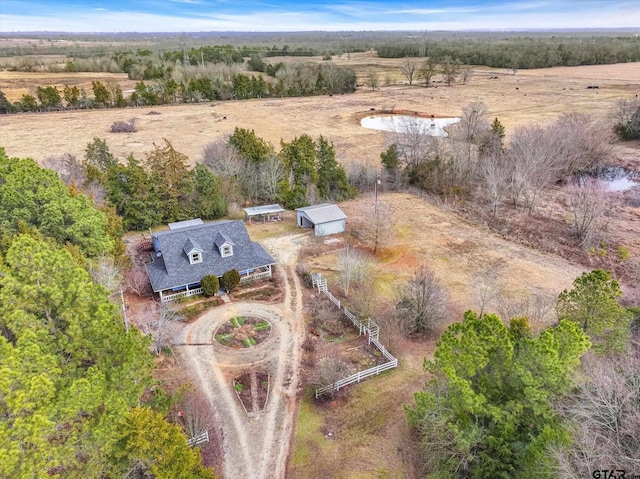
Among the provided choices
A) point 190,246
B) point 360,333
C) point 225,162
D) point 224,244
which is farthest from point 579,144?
point 190,246

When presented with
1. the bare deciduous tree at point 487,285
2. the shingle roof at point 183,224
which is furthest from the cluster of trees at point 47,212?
the bare deciduous tree at point 487,285

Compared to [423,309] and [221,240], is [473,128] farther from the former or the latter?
[221,240]

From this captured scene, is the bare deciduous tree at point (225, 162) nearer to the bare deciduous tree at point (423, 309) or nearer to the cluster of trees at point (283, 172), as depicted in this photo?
the cluster of trees at point (283, 172)

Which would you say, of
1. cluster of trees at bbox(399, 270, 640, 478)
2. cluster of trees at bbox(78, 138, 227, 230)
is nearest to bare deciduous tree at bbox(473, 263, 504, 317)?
cluster of trees at bbox(399, 270, 640, 478)

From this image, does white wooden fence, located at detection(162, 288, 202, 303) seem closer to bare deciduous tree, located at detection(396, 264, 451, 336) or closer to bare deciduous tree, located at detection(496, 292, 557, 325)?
bare deciduous tree, located at detection(396, 264, 451, 336)

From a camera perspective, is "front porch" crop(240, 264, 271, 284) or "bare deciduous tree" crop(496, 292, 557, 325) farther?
"front porch" crop(240, 264, 271, 284)

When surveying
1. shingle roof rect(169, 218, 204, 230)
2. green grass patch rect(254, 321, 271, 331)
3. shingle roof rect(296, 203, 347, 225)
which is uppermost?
shingle roof rect(296, 203, 347, 225)

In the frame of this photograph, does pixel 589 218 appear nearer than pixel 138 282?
No
